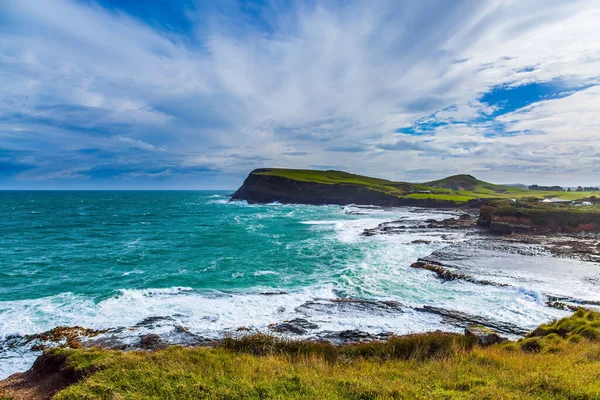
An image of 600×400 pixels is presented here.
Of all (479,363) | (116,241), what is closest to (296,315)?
(479,363)

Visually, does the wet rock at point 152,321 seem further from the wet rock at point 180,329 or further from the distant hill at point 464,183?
the distant hill at point 464,183

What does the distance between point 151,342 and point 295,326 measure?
6.68m

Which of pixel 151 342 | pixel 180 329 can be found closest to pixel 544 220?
pixel 180 329

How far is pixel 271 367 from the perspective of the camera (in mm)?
8758

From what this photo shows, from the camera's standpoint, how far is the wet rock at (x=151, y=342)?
43.0 feet

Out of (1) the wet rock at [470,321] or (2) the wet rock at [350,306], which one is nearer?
(1) the wet rock at [470,321]

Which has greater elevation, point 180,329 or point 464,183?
point 464,183

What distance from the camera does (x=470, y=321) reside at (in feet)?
52.7

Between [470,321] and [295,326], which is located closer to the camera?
[295,326]

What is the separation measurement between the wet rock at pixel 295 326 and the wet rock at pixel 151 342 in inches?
199

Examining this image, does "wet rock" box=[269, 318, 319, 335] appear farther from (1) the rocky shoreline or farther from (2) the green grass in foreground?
(2) the green grass in foreground

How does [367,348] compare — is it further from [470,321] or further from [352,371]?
[470,321]

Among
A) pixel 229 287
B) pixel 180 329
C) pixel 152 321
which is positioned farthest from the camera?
pixel 229 287

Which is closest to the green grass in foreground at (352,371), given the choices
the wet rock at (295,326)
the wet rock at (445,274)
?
the wet rock at (295,326)
